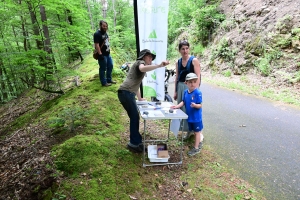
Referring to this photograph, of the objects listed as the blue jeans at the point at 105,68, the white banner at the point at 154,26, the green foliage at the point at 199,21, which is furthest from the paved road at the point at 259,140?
the green foliage at the point at 199,21

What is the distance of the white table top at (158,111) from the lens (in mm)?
3023

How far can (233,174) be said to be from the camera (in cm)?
316

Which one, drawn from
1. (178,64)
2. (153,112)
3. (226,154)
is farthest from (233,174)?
(178,64)

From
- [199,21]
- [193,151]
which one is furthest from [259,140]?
[199,21]

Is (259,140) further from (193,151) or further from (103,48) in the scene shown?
(103,48)

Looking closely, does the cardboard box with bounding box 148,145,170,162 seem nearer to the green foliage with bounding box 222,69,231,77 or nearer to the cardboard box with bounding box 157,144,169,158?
the cardboard box with bounding box 157,144,169,158

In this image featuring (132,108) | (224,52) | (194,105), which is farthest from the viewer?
(224,52)

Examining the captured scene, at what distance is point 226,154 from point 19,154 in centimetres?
386

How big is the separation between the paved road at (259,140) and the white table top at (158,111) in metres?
1.32

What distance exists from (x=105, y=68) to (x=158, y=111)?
10.5 feet

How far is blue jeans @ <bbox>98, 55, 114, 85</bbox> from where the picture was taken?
5.77 meters

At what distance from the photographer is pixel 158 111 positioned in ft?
11.1

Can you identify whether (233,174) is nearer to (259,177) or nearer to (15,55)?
(259,177)

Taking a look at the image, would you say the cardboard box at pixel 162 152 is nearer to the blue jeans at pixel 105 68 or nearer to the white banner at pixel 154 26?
the white banner at pixel 154 26
